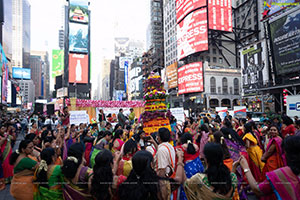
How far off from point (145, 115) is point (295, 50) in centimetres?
1859

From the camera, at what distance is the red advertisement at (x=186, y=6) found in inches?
→ 1721

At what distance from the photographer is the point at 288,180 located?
2176mm

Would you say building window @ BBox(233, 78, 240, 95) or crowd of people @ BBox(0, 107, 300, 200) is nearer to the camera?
crowd of people @ BBox(0, 107, 300, 200)

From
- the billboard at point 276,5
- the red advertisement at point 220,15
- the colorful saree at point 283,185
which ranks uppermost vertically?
the red advertisement at point 220,15

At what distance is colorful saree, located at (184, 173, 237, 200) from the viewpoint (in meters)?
2.43

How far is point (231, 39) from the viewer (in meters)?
51.1

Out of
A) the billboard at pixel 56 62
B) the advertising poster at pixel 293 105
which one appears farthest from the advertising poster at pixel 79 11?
the advertising poster at pixel 293 105

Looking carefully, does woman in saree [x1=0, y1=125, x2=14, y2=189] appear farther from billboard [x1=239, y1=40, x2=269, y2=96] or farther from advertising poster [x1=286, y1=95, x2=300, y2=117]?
billboard [x1=239, y1=40, x2=269, y2=96]

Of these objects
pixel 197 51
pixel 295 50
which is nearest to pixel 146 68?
pixel 197 51

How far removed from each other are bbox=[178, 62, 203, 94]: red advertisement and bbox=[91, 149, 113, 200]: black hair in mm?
44629

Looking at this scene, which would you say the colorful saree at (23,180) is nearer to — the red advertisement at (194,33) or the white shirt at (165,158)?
the white shirt at (165,158)

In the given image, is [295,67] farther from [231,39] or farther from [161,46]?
[161,46]

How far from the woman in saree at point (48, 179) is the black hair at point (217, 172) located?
2.08m

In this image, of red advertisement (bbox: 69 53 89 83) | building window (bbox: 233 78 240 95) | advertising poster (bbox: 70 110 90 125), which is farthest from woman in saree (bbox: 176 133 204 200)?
red advertisement (bbox: 69 53 89 83)
